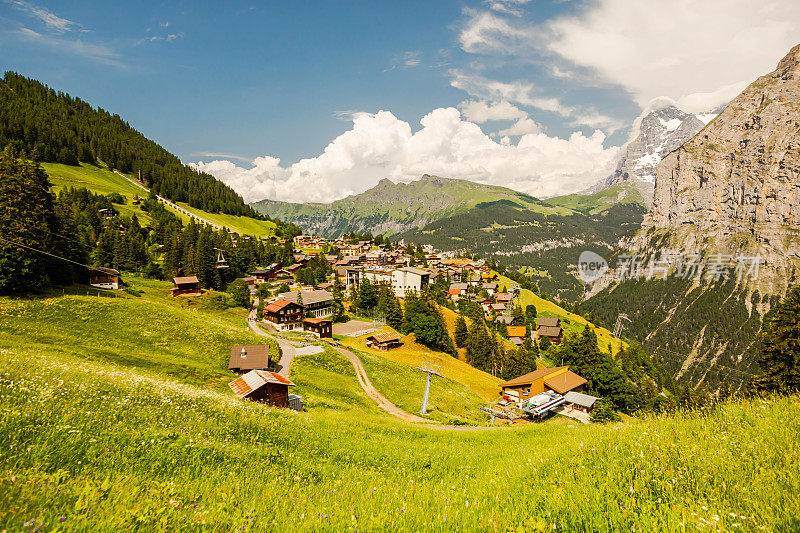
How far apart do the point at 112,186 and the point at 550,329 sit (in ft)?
642

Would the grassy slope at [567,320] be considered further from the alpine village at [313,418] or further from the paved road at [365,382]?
the paved road at [365,382]

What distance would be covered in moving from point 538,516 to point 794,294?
1739 inches

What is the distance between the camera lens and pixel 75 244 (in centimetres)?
5400

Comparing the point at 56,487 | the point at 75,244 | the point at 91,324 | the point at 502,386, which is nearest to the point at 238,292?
the point at 75,244

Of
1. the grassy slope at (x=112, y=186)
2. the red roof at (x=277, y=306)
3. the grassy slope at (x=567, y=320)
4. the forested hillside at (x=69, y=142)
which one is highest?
the forested hillside at (x=69, y=142)

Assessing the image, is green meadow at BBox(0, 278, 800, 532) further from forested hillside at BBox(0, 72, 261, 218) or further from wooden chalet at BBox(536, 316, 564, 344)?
forested hillside at BBox(0, 72, 261, 218)

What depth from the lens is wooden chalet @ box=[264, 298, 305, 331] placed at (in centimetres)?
7462

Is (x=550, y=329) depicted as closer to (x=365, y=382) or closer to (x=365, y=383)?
(x=365, y=382)

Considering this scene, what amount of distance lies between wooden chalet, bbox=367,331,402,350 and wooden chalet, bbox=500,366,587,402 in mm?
23790

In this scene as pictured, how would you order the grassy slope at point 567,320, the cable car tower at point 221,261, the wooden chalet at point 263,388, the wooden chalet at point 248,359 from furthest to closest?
the grassy slope at point 567,320 < the cable car tower at point 221,261 < the wooden chalet at point 248,359 < the wooden chalet at point 263,388

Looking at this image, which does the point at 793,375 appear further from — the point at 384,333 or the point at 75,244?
the point at 75,244

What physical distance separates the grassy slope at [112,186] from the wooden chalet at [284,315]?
91165 millimetres

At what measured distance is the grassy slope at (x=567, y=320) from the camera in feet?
395

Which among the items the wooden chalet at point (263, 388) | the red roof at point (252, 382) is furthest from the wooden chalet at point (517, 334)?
the red roof at point (252, 382)
